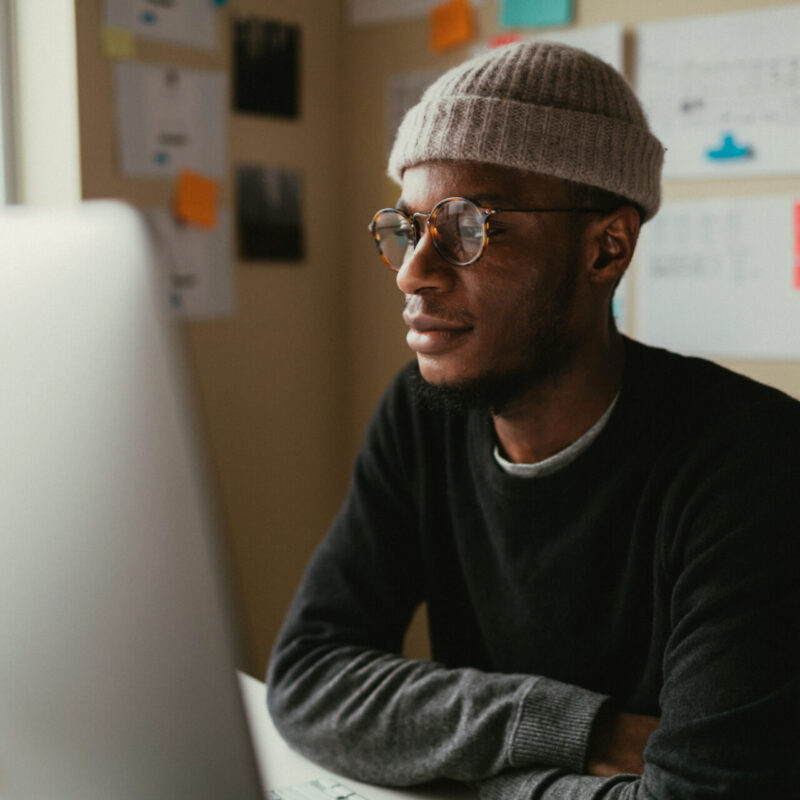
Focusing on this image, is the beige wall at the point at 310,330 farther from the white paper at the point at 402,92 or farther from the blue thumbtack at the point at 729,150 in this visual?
the blue thumbtack at the point at 729,150

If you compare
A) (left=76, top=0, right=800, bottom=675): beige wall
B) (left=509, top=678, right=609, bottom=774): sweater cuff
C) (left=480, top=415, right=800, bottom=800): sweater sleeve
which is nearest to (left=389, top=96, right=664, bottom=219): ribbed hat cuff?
(left=480, top=415, right=800, bottom=800): sweater sleeve

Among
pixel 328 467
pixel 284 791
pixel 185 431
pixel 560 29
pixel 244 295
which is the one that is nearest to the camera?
pixel 185 431

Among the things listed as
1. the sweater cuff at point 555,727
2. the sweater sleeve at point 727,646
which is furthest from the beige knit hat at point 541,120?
the sweater cuff at point 555,727

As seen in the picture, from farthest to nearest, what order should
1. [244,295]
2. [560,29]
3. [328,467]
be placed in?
[328,467] → [244,295] → [560,29]

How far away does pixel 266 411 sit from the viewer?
8.58ft

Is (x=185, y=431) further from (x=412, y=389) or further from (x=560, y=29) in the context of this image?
(x=560, y=29)

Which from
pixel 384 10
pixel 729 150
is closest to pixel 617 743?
pixel 729 150

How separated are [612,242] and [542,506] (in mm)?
342

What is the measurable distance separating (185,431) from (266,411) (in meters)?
2.23

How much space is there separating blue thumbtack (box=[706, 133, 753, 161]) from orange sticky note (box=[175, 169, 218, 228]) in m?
1.16

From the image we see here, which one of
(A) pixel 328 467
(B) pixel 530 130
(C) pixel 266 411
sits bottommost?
(A) pixel 328 467

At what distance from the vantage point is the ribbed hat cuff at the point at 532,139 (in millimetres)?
1132

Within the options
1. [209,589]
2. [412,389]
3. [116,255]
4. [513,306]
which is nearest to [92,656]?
[209,589]

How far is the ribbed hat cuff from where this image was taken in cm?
113
